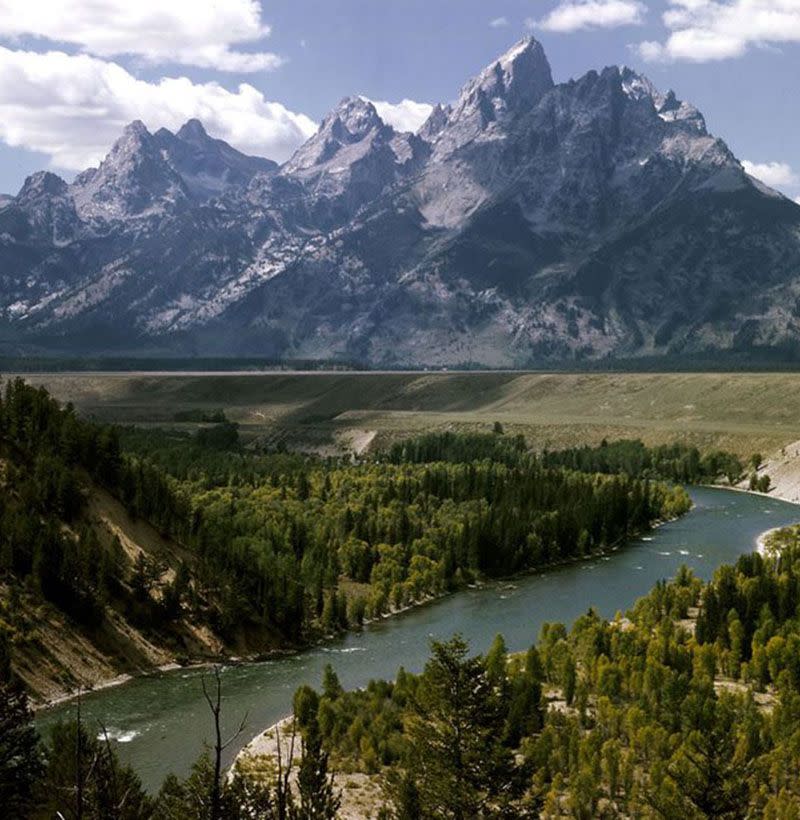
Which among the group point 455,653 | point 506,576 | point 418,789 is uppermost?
point 455,653

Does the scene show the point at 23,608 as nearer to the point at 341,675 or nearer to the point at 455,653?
the point at 341,675

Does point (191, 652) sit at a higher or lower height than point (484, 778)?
lower

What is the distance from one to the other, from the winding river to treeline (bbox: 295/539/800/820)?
7826 millimetres

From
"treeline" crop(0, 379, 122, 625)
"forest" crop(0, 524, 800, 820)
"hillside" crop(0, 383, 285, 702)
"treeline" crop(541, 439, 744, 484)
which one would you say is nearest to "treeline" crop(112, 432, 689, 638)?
"hillside" crop(0, 383, 285, 702)

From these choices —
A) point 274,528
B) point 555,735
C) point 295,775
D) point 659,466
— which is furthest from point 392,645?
point 659,466

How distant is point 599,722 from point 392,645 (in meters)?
26.9

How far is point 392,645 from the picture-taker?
84750mm

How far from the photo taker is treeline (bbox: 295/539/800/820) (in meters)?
40.0

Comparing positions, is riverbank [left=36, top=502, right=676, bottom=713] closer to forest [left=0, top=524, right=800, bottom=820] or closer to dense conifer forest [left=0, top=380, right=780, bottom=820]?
dense conifer forest [left=0, top=380, right=780, bottom=820]

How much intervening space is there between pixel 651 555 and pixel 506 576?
67.9 ft

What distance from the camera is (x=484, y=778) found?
39.2 m

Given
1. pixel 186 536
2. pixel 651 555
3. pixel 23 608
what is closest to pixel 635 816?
pixel 23 608

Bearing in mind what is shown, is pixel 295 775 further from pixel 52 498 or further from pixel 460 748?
pixel 52 498

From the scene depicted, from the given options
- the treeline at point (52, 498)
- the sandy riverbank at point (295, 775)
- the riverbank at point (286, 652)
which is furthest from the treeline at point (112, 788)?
the treeline at point (52, 498)
